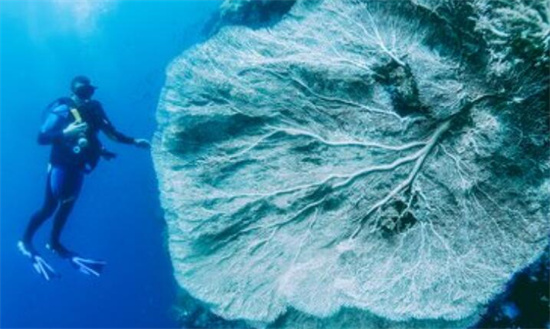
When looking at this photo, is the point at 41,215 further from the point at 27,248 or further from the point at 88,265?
the point at 88,265

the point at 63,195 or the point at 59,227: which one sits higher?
the point at 63,195

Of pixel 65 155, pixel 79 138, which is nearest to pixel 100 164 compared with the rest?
pixel 65 155

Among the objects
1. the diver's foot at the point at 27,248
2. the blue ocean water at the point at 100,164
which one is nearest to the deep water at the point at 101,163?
the blue ocean water at the point at 100,164

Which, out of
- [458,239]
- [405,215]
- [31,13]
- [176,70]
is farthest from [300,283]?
[31,13]

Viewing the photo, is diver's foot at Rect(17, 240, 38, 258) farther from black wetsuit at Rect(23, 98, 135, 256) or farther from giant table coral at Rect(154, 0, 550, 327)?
giant table coral at Rect(154, 0, 550, 327)

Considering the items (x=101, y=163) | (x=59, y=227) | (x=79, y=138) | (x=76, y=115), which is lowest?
(x=101, y=163)

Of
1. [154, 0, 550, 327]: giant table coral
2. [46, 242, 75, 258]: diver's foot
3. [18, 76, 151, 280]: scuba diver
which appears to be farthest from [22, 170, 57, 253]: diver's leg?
[154, 0, 550, 327]: giant table coral
